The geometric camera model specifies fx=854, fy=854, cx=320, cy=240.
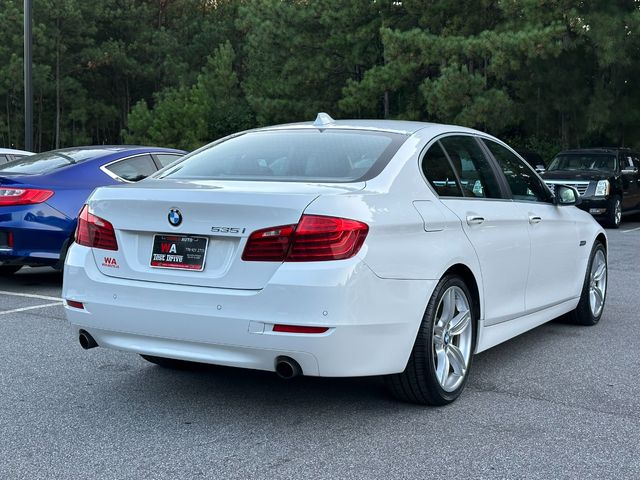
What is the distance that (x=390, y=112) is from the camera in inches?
1340

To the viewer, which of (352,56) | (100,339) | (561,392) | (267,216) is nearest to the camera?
(267,216)

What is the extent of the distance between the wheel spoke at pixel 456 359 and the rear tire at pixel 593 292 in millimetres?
2403

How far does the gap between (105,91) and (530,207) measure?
55878 mm

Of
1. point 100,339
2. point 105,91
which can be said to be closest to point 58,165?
point 100,339

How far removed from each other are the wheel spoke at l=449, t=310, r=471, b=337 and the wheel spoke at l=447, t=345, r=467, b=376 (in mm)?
84

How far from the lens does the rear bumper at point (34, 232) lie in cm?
830

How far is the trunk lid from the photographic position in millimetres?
3982

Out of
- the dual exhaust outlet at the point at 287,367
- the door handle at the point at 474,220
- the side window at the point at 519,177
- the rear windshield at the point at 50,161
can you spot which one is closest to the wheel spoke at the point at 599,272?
the side window at the point at 519,177

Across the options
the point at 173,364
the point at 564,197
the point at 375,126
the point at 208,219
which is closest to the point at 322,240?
the point at 208,219

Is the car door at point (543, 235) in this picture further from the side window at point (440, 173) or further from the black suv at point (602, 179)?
the black suv at point (602, 179)

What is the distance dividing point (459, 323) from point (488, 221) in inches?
26.7

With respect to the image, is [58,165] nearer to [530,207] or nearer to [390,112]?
[530,207]

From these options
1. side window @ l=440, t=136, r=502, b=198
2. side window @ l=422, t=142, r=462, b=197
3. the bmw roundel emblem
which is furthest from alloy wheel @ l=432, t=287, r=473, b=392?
the bmw roundel emblem

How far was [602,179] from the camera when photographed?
58.0ft
